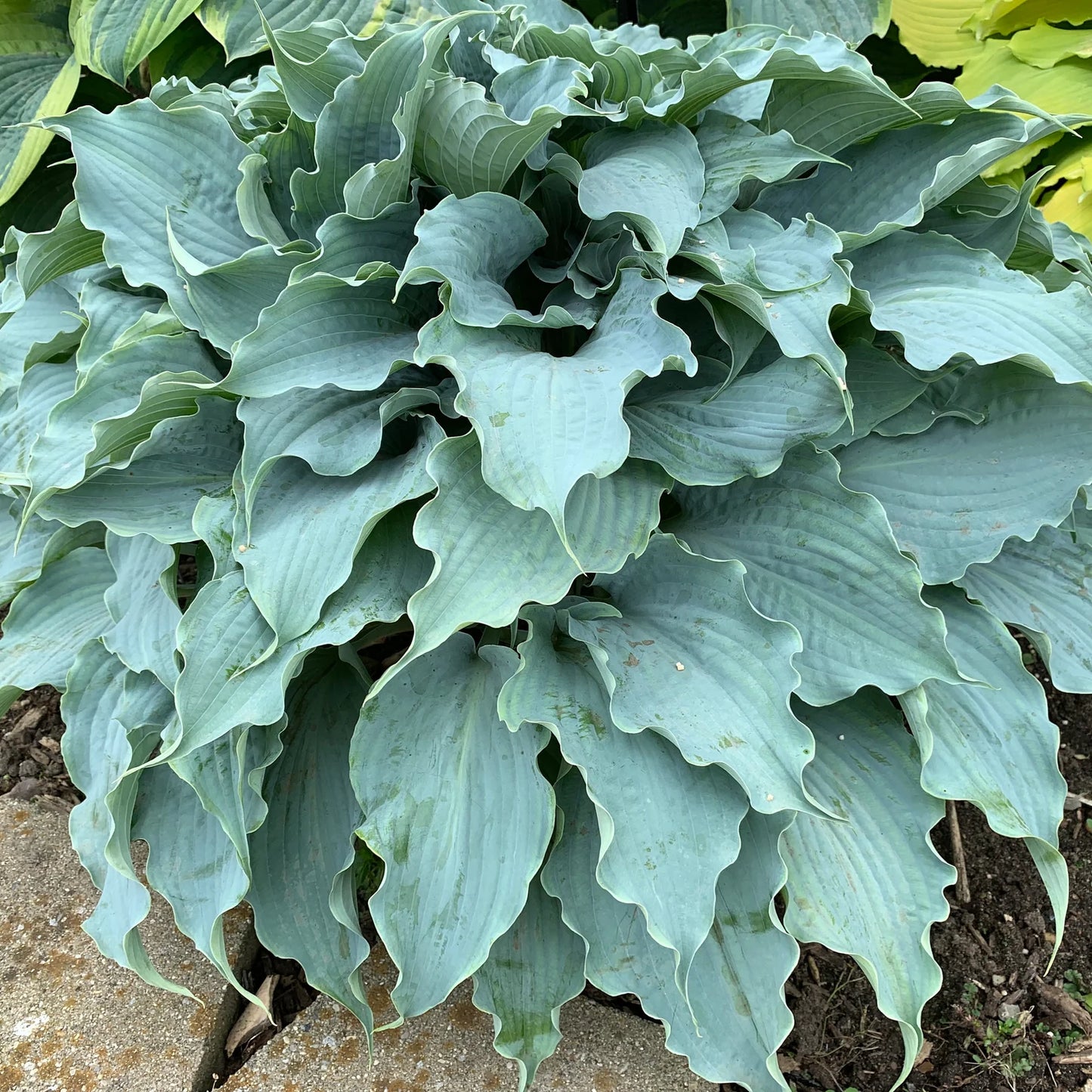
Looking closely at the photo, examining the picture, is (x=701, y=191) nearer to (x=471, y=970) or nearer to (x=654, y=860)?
(x=654, y=860)

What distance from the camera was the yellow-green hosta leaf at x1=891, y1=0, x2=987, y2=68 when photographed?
2385 millimetres

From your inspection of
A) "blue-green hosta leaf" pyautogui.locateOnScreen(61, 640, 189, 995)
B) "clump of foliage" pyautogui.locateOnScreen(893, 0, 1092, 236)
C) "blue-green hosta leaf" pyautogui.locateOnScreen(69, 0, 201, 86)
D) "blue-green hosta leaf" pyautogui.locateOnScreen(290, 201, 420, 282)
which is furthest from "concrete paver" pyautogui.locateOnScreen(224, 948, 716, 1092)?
A: "blue-green hosta leaf" pyautogui.locateOnScreen(69, 0, 201, 86)

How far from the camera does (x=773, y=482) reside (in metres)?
1.28

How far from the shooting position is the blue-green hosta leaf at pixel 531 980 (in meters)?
1.23

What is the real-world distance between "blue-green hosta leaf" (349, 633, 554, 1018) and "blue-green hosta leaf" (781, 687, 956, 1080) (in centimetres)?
36

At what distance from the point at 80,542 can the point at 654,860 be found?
1009 millimetres

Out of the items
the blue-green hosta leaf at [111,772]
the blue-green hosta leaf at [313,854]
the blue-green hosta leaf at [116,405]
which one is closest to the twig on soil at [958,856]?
the blue-green hosta leaf at [313,854]

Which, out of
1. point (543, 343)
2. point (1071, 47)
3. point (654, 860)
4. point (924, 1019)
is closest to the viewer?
point (654, 860)

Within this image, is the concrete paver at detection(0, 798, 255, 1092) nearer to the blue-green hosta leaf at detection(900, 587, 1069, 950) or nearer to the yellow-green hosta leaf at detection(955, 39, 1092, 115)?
the blue-green hosta leaf at detection(900, 587, 1069, 950)

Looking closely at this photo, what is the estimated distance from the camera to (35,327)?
5.08ft

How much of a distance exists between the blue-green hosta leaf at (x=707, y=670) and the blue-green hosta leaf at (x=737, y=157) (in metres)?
0.49

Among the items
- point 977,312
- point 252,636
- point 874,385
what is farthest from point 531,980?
point 977,312

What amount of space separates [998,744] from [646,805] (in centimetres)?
51

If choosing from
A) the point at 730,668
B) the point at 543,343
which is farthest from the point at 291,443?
the point at 730,668
